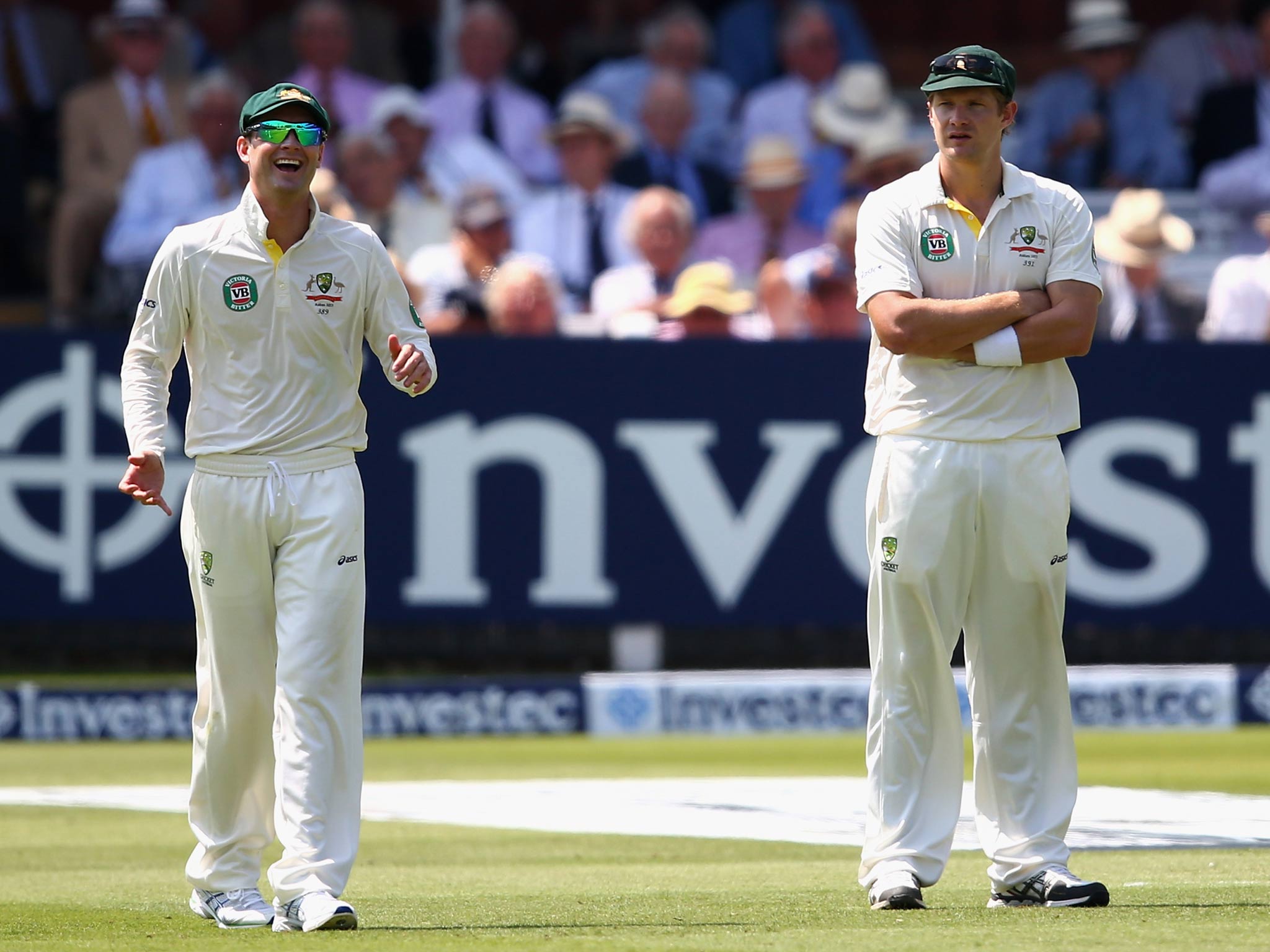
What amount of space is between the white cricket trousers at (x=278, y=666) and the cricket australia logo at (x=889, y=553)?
4.13ft

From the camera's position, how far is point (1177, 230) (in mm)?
12211

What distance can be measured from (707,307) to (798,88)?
10.5 feet

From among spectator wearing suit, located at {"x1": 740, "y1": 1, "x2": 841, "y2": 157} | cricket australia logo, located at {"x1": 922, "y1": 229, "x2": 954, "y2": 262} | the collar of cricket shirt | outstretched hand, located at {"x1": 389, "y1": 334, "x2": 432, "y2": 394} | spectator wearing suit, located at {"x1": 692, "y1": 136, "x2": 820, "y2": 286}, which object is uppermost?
spectator wearing suit, located at {"x1": 740, "y1": 1, "x2": 841, "y2": 157}

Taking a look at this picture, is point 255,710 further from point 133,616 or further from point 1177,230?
point 1177,230

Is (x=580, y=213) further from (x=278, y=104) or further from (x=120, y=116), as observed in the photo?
(x=278, y=104)

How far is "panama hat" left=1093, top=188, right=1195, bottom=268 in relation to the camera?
471 inches

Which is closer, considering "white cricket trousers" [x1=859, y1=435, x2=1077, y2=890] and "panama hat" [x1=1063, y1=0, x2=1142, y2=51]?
"white cricket trousers" [x1=859, y1=435, x2=1077, y2=890]

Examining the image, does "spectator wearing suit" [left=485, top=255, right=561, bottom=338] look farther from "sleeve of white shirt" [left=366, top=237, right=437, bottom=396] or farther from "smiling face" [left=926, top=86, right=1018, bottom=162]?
"smiling face" [left=926, top=86, right=1018, bottom=162]

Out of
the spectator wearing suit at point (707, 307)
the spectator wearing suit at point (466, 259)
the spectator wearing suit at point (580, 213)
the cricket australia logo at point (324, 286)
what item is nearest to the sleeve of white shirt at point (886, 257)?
the cricket australia logo at point (324, 286)

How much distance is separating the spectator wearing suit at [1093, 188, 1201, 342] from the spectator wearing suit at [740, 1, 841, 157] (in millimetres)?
2616

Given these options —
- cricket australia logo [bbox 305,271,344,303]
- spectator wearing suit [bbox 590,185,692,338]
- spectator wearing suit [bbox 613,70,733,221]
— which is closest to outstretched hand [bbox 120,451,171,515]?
cricket australia logo [bbox 305,271,344,303]

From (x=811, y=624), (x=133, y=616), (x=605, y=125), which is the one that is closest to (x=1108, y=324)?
(x=811, y=624)

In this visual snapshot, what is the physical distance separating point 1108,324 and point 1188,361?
2.18 feet

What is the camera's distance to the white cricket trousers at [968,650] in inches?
203
